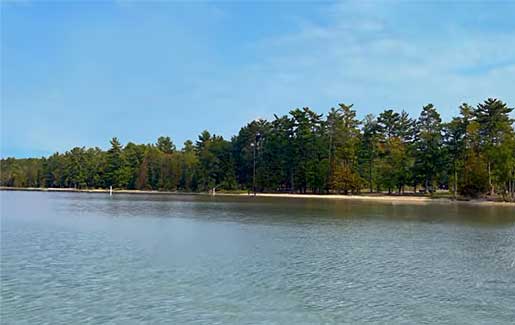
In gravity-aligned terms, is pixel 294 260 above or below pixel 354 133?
below

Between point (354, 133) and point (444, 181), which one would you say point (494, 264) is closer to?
point (444, 181)

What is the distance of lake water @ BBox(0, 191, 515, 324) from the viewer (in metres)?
10.6

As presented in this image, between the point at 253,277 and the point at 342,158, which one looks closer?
the point at 253,277

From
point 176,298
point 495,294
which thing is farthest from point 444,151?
point 176,298

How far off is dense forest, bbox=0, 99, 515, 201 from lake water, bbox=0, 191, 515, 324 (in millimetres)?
41225

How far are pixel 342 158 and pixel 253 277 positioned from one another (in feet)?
217

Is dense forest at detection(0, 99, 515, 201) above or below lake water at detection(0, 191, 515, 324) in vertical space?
above

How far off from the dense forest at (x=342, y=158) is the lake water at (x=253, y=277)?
41.2 m

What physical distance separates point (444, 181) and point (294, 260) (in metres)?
60.5

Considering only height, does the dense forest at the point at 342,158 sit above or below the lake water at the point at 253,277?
above

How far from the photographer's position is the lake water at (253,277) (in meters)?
10.6

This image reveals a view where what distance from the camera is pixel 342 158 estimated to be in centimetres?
7862

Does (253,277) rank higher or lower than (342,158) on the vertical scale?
lower

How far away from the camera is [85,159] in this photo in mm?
116875
